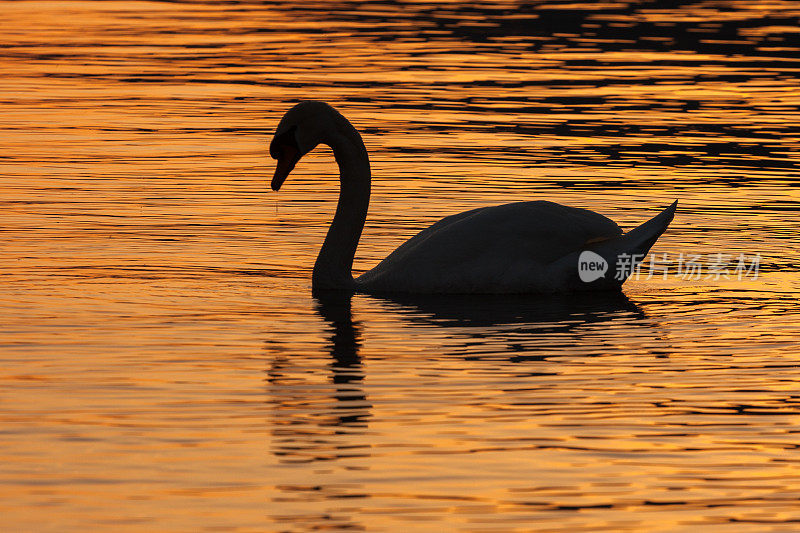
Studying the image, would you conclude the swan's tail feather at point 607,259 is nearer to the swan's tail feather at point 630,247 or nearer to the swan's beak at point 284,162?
the swan's tail feather at point 630,247

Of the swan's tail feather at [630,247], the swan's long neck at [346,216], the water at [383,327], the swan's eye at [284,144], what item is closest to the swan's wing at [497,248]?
the swan's tail feather at [630,247]

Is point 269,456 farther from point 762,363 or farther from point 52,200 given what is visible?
point 52,200

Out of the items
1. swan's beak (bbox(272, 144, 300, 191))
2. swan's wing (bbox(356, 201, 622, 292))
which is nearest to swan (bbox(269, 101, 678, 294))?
swan's wing (bbox(356, 201, 622, 292))

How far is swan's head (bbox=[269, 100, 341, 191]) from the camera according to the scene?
1435cm

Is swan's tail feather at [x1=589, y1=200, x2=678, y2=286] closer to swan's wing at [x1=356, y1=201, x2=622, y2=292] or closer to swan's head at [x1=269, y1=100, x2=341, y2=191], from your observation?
swan's wing at [x1=356, y1=201, x2=622, y2=292]

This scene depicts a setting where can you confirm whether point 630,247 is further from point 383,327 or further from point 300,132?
point 300,132

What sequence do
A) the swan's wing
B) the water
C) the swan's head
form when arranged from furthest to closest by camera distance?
the swan's head, the swan's wing, the water

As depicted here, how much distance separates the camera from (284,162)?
47.4 feet

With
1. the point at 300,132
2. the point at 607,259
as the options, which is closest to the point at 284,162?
the point at 300,132

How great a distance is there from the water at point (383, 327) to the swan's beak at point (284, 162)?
77cm

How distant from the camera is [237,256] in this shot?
15.3 m

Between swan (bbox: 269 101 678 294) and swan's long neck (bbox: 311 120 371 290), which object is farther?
swan's long neck (bbox: 311 120 371 290)

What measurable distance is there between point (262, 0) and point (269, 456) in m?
40.9

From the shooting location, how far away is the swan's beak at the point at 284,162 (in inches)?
567
